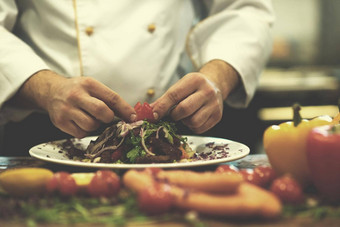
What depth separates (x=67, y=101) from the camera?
1630 mm

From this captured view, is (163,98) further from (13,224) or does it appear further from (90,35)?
(13,224)

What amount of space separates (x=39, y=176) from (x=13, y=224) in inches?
9.3

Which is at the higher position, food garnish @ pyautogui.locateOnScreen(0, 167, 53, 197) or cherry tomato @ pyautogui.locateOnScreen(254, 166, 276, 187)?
food garnish @ pyautogui.locateOnScreen(0, 167, 53, 197)

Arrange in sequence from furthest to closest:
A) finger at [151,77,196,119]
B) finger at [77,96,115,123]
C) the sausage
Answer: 1. finger at [151,77,196,119]
2. finger at [77,96,115,123]
3. the sausage

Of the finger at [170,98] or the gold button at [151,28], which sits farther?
the gold button at [151,28]

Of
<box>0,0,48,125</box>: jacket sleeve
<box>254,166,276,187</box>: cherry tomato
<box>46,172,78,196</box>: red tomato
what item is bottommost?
<box>254,166,276,187</box>: cherry tomato

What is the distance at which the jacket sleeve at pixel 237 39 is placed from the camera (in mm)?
2244

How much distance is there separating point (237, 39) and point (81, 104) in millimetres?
1037

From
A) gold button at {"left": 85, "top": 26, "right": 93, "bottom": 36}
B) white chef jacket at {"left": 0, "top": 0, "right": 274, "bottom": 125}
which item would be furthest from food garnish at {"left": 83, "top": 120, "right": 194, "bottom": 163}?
gold button at {"left": 85, "top": 26, "right": 93, "bottom": 36}

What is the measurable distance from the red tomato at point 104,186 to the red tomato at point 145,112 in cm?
54

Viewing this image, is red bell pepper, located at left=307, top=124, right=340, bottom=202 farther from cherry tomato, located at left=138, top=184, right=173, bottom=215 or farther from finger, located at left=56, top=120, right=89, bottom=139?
finger, located at left=56, top=120, right=89, bottom=139

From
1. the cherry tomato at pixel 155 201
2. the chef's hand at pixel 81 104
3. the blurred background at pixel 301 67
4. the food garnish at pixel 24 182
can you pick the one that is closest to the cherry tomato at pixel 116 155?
the chef's hand at pixel 81 104

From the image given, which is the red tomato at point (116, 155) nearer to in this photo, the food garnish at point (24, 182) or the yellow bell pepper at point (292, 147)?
the food garnish at point (24, 182)

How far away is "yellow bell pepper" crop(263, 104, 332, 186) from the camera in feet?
4.26
